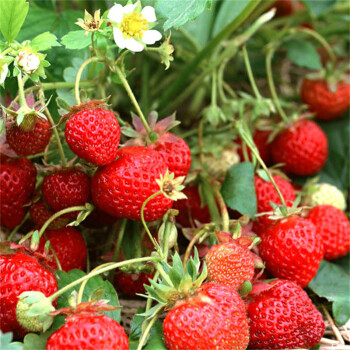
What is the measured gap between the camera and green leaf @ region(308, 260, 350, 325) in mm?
993

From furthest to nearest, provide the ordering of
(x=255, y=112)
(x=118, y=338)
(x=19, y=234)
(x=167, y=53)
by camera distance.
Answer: (x=255, y=112) < (x=19, y=234) < (x=167, y=53) < (x=118, y=338)

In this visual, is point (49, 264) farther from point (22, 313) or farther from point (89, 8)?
point (89, 8)

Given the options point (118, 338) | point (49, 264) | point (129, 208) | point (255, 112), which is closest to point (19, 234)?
point (49, 264)

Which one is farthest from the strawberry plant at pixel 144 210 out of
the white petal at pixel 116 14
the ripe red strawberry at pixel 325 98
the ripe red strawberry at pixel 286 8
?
the ripe red strawberry at pixel 286 8

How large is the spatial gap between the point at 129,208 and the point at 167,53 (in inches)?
10.1

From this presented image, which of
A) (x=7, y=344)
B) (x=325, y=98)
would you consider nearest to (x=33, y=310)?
(x=7, y=344)

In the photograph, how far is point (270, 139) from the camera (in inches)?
51.6

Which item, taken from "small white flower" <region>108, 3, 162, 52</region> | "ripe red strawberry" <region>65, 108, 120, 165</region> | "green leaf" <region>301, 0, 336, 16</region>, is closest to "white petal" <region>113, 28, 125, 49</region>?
"small white flower" <region>108, 3, 162, 52</region>

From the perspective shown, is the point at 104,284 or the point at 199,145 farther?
the point at 199,145

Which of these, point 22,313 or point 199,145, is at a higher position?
point 199,145

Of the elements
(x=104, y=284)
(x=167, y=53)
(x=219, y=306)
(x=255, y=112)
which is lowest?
(x=104, y=284)

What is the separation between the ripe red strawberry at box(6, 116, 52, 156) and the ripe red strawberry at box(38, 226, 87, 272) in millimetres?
169

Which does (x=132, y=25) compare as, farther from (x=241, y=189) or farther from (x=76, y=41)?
(x=241, y=189)

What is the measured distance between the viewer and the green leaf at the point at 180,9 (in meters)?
0.89
